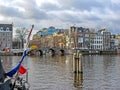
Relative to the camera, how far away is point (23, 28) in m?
192

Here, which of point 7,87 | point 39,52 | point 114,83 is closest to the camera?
point 7,87

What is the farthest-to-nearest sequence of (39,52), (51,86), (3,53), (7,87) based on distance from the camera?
(39,52) → (3,53) → (51,86) → (7,87)

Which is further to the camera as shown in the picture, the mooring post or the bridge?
the bridge

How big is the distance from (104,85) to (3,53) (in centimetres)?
13340

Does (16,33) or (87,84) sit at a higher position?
(16,33)

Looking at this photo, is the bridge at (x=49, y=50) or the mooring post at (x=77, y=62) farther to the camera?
the bridge at (x=49, y=50)

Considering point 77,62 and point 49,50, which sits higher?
point 49,50

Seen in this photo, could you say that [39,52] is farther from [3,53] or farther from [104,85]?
[104,85]

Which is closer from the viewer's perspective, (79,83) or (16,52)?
(79,83)

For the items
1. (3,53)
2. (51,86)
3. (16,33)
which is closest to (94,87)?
(51,86)

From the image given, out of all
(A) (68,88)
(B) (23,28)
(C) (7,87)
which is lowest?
(A) (68,88)

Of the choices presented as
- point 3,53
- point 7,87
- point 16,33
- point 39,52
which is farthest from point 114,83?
point 16,33

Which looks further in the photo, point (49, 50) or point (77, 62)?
point (49, 50)

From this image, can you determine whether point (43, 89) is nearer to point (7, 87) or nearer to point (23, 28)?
point (7, 87)
